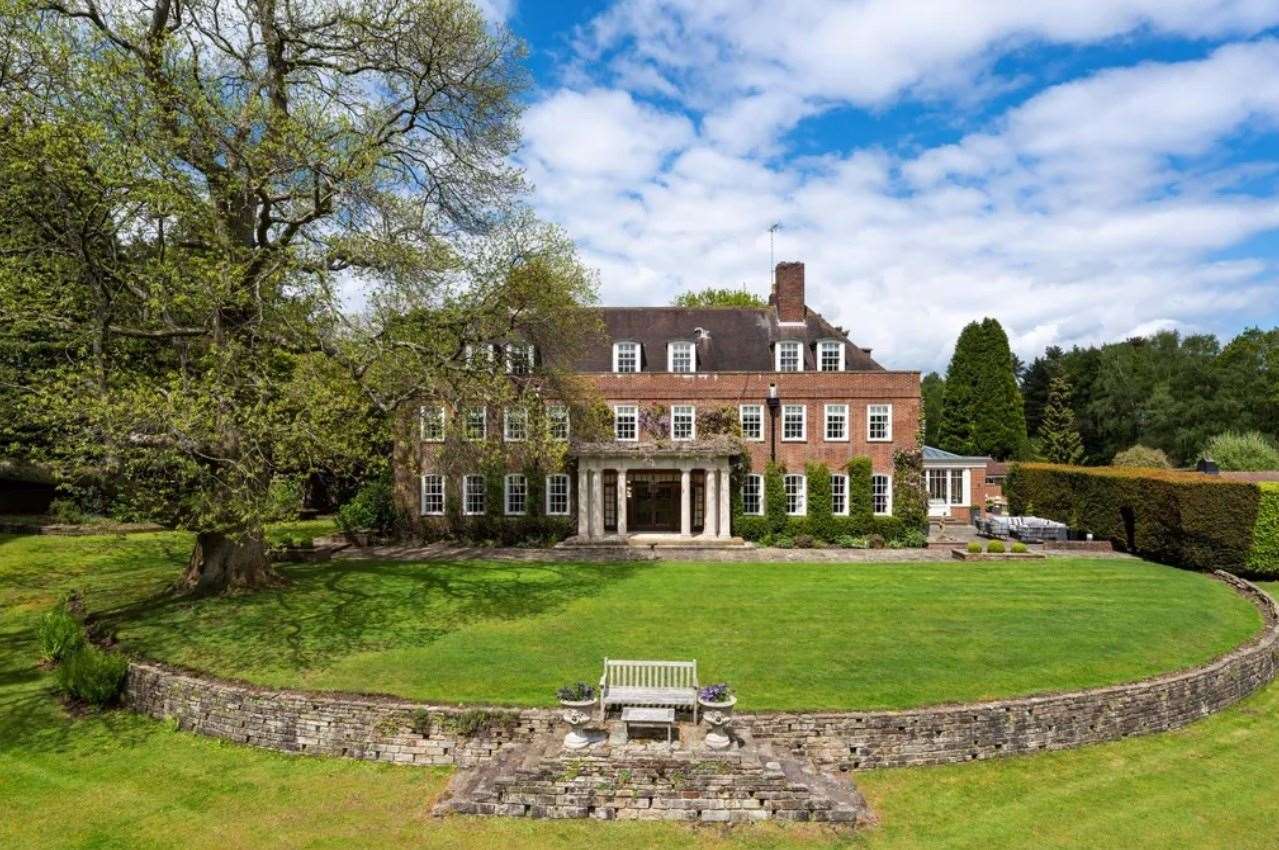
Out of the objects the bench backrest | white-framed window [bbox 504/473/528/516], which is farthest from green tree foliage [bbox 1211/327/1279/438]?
the bench backrest

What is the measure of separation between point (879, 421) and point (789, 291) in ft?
24.3

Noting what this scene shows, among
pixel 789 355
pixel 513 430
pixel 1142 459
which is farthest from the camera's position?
pixel 1142 459

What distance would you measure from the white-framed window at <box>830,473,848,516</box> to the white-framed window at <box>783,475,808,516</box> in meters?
1.17

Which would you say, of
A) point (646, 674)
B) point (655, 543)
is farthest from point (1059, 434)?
point (646, 674)

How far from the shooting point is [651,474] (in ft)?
107

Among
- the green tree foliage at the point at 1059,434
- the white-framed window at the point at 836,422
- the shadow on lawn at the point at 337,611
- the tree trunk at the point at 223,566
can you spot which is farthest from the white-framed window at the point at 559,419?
the green tree foliage at the point at 1059,434

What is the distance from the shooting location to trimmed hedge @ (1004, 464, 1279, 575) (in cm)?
2548

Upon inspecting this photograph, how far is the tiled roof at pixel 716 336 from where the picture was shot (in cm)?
3297

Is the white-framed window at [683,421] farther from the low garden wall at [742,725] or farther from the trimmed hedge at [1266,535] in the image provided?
the trimmed hedge at [1266,535]

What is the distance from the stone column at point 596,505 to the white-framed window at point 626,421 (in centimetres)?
209

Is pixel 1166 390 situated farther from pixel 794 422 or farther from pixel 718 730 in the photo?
pixel 718 730

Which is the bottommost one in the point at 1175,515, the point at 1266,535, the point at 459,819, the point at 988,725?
the point at 459,819

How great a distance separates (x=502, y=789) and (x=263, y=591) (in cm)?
1331

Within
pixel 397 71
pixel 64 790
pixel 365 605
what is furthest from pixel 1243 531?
pixel 64 790
